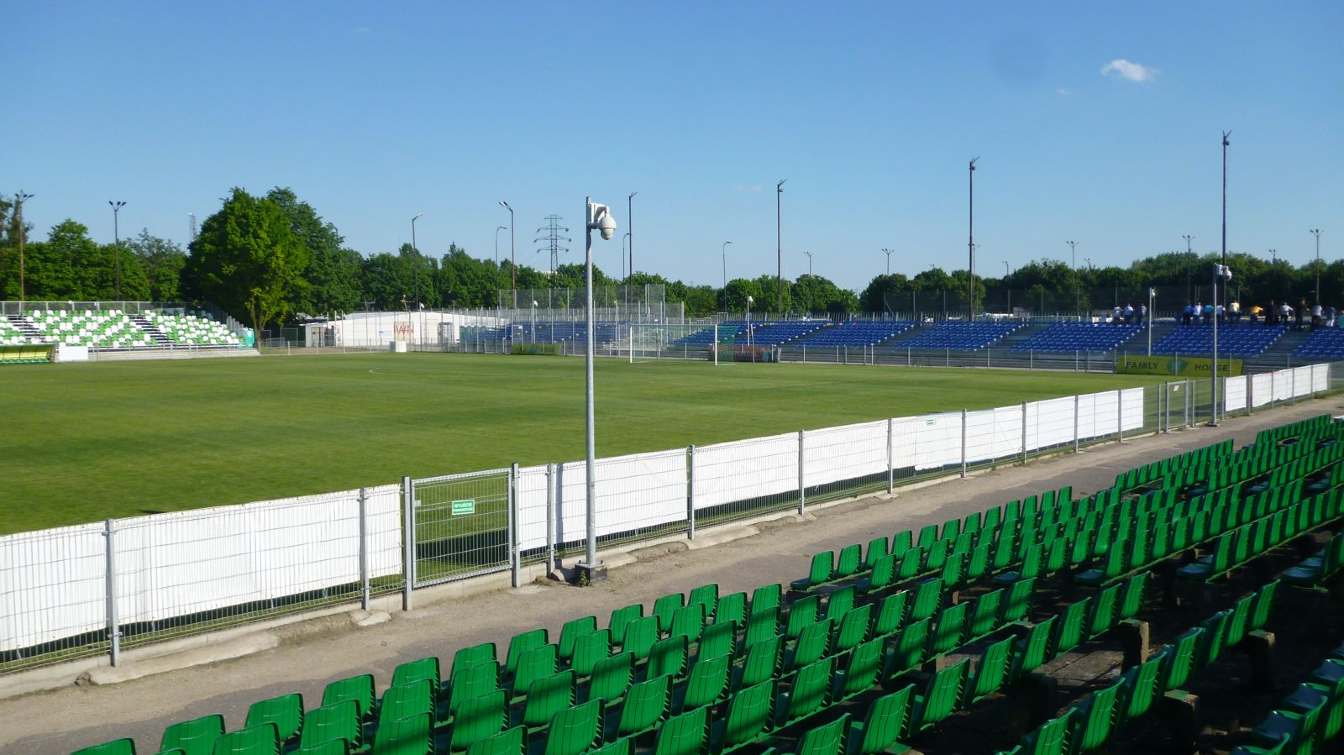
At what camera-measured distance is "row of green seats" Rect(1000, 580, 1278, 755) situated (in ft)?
21.1

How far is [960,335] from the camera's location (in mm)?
78500

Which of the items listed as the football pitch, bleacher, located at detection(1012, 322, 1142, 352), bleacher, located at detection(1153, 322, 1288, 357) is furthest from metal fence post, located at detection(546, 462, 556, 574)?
bleacher, located at detection(1012, 322, 1142, 352)

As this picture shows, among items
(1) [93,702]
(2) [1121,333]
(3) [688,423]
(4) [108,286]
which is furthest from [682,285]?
(1) [93,702]

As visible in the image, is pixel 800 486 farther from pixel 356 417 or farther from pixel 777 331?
pixel 777 331

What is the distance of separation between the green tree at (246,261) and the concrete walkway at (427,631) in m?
86.7

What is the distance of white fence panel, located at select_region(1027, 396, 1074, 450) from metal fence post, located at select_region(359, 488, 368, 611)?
16.1m

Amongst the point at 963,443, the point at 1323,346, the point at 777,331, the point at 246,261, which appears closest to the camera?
the point at 963,443

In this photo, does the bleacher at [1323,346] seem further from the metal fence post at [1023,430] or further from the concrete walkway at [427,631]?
the concrete walkway at [427,631]

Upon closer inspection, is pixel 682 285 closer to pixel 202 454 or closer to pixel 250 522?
pixel 202 454

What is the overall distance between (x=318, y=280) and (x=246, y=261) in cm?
2044

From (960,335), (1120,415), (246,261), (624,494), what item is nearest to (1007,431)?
(1120,415)

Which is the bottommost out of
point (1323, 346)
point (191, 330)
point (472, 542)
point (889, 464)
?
point (472, 542)

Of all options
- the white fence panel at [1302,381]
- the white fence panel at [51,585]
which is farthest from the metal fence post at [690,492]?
the white fence panel at [1302,381]

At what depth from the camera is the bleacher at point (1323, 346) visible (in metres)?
57.2
